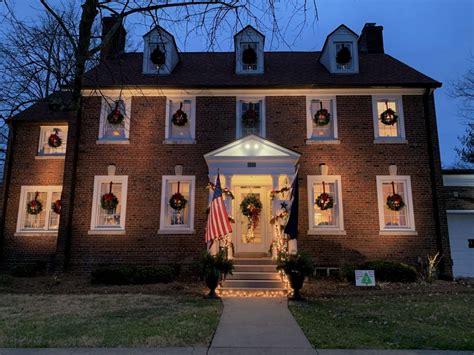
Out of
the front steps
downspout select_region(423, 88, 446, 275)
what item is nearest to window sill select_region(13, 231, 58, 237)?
the front steps

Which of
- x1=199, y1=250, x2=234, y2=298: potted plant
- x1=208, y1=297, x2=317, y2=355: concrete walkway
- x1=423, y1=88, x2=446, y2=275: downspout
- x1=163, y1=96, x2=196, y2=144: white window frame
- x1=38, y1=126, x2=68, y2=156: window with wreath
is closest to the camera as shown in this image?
x1=208, y1=297, x2=317, y2=355: concrete walkway

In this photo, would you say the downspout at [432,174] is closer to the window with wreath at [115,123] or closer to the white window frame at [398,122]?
the white window frame at [398,122]

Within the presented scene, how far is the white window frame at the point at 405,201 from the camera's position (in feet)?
39.4

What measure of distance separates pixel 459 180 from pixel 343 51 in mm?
6600

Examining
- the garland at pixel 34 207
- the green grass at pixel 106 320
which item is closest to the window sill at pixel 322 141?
the green grass at pixel 106 320

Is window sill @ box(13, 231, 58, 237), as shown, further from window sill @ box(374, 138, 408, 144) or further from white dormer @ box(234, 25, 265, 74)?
window sill @ box(374, 138, 408, 144)

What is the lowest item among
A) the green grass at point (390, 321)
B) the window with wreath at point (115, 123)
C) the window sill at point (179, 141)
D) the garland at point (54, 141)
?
the green grass at point (390, 321)

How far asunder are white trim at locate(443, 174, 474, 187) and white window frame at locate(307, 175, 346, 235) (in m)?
4.85

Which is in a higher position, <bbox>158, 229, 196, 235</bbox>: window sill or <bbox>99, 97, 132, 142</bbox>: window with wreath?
<bbox>99, 97, 132, 142</bbox>: window with wreath

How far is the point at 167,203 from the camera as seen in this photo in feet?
40.8

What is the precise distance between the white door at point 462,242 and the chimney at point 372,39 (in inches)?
308

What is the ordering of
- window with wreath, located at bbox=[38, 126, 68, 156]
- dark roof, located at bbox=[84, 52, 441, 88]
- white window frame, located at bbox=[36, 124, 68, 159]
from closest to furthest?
1. dark roof, located at bbox=[84, 52, 441, 88]
2. window with wreath, located at bbox=[38, 126, 68, 156]
3. white window frame, located at bbox=[36, 124, 68, 159]

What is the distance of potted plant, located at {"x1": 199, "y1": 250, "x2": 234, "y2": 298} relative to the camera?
895 centimetres

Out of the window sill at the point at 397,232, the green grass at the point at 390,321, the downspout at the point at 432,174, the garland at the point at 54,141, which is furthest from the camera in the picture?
the garland at the point at 54,141
